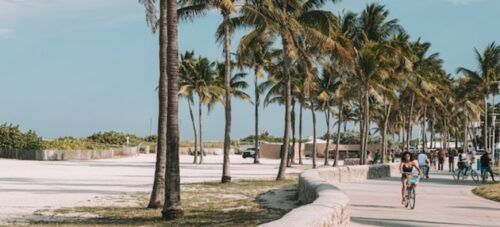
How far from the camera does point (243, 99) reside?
59.6 meters

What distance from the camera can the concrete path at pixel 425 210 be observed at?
13783mm

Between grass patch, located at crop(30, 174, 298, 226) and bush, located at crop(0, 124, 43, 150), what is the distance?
43423mm

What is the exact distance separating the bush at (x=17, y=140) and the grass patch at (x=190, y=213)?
4342 centimetres

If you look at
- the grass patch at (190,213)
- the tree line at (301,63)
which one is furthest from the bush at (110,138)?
the grass patch at (190,213)

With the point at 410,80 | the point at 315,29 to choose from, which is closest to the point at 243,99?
the point at 410,80

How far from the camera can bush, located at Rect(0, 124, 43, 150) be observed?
205 ft

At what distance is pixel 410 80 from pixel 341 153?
41.4 m

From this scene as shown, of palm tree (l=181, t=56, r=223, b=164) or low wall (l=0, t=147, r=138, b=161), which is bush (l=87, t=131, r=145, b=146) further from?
palm tree (l=181, t=56, r=223, b=164)

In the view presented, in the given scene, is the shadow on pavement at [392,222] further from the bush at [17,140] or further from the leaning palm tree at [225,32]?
the bush at [17,140]

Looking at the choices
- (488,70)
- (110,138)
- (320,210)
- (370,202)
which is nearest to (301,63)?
(370,202)

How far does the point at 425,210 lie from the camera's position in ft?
53.7

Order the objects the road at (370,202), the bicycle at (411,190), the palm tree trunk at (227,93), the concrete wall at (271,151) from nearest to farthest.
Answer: the road at (370,202)
the bicycle at (411,190)
the palm tree trunk at (227,93)
the concrete wall at (271,151)

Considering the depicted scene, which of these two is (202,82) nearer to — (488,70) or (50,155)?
(50,155)

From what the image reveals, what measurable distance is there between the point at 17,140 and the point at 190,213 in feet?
168
